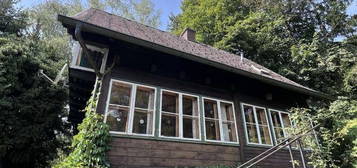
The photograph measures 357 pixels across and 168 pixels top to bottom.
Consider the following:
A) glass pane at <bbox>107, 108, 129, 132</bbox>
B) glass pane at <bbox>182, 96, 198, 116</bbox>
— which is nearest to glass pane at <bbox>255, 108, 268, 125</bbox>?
glass pane at <bbox>182, 96, 198, 116</bbox>

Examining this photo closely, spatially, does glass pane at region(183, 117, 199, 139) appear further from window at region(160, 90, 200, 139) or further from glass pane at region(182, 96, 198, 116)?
glass pane at region(182, 96, 198, 116)

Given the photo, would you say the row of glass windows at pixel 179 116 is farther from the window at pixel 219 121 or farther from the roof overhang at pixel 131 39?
the roof overhang at pixel 131 39

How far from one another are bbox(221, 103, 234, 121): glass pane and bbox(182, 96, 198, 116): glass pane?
882mm

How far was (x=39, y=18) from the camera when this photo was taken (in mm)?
15625

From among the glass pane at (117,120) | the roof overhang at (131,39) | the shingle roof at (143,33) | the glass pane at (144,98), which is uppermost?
the shingle roof at (143,33)

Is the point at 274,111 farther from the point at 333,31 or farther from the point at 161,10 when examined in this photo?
the point at 161,10

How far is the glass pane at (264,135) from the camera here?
23.1 feet

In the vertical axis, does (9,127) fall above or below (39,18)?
below

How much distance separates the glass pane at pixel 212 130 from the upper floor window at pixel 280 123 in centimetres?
216

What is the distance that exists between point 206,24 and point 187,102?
12418 mm

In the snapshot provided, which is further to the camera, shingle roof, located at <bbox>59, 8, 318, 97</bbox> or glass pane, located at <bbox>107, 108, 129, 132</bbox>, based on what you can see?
shingle roof, located at <bbox>59, 8, 318, 97</bbox>

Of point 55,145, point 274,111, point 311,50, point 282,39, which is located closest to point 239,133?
point 274,111

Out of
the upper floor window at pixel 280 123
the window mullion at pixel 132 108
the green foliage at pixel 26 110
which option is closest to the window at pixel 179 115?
the window mullion at pixel 132 108

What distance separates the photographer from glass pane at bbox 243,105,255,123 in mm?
7000
